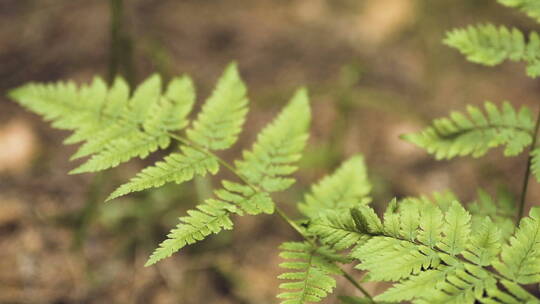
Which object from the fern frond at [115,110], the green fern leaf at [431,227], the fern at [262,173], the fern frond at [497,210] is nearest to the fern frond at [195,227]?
the fern at [262,173]

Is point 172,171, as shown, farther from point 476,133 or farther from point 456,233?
point 476,133

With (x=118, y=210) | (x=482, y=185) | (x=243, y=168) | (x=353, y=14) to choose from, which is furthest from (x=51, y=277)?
(x=353, y=14)

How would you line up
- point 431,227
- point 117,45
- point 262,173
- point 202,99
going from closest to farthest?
1. point 431,227
2. point 262,173
3. point 117,45
4. point 202,99

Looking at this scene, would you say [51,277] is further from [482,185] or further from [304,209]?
[482,185]

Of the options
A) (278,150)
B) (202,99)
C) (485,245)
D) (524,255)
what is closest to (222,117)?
(278,150)

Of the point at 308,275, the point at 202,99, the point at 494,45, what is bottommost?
the point at 202,99

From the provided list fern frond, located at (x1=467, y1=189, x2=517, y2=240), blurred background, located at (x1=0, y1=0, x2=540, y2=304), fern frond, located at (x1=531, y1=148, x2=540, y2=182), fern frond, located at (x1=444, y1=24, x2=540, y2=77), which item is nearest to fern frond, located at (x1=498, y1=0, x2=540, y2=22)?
fern frond, located at (x1=444, y1=24, x2=540, y2=77)
